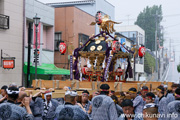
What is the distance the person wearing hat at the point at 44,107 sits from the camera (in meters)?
7.47

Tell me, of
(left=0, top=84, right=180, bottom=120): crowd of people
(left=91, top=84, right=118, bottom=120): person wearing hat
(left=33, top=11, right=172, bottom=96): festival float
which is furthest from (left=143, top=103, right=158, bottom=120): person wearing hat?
(left=33, top=11, right=172, bottom=96): festival float

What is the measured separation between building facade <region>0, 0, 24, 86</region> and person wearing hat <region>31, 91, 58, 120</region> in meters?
12.2

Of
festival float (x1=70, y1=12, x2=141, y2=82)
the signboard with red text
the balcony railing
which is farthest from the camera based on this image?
the balcony railing

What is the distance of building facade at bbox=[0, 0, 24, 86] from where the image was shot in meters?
19.5

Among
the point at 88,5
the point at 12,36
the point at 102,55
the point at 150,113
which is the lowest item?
the point at 150,113

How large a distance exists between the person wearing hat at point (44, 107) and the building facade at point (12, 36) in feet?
39.9

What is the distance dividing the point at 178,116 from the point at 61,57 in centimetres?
2244

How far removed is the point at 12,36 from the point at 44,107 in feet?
44.8

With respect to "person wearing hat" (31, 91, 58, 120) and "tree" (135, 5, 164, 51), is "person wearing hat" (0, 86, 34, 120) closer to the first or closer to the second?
"person wearing hat" (31, 91, 58, 120)

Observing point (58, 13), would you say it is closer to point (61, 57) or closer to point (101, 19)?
point (61, 57)

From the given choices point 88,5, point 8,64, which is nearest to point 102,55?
point 8,64

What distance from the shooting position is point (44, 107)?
25.7ft

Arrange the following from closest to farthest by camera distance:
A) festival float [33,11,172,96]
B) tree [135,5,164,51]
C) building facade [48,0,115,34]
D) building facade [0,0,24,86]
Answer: festival float [33,11,172,96] → building facade [0,0,24,86] → building facade [48,0,115,34] → tree [135,5,164,51]

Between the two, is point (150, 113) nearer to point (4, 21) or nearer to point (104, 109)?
point (104, 109)
